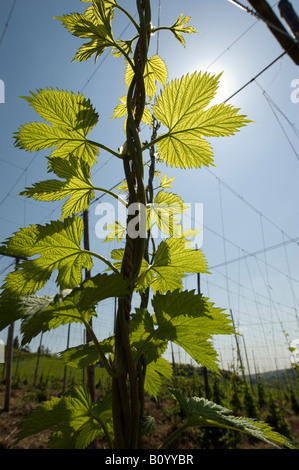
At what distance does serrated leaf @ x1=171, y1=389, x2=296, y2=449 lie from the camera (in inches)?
14.9

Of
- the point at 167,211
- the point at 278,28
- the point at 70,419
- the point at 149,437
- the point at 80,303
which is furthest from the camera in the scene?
the point at 149,437

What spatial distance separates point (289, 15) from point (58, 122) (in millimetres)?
4008

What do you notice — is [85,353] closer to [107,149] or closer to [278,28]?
[107,149]

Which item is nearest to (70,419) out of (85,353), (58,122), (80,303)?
(85,353)

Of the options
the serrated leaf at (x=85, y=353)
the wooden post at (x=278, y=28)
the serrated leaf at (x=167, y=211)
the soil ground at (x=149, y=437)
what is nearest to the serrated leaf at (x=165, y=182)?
the serrated leaf at (x=167, y=211)

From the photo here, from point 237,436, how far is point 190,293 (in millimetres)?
5686

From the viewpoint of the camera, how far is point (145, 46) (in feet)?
1.59

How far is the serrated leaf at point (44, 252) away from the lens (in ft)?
1.42

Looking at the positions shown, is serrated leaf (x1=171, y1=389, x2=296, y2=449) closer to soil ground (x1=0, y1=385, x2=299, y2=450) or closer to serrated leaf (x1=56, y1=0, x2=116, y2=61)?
Answer: serrated leaf (x1=56, y1=0, x2=116, y2=61)

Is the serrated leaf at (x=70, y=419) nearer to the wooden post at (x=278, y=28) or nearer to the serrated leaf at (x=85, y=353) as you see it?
the serrated leaf at (x=85, y=353)

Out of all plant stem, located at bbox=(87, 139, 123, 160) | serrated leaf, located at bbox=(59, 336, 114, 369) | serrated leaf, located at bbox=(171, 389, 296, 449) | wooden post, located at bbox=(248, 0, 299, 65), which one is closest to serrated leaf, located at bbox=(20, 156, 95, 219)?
plant stem, located at bbox=(87, 139, 123, 160)

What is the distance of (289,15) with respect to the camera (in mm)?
3223

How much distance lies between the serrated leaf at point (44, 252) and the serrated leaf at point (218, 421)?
0.27m

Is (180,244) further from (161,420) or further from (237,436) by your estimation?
(161,420)
